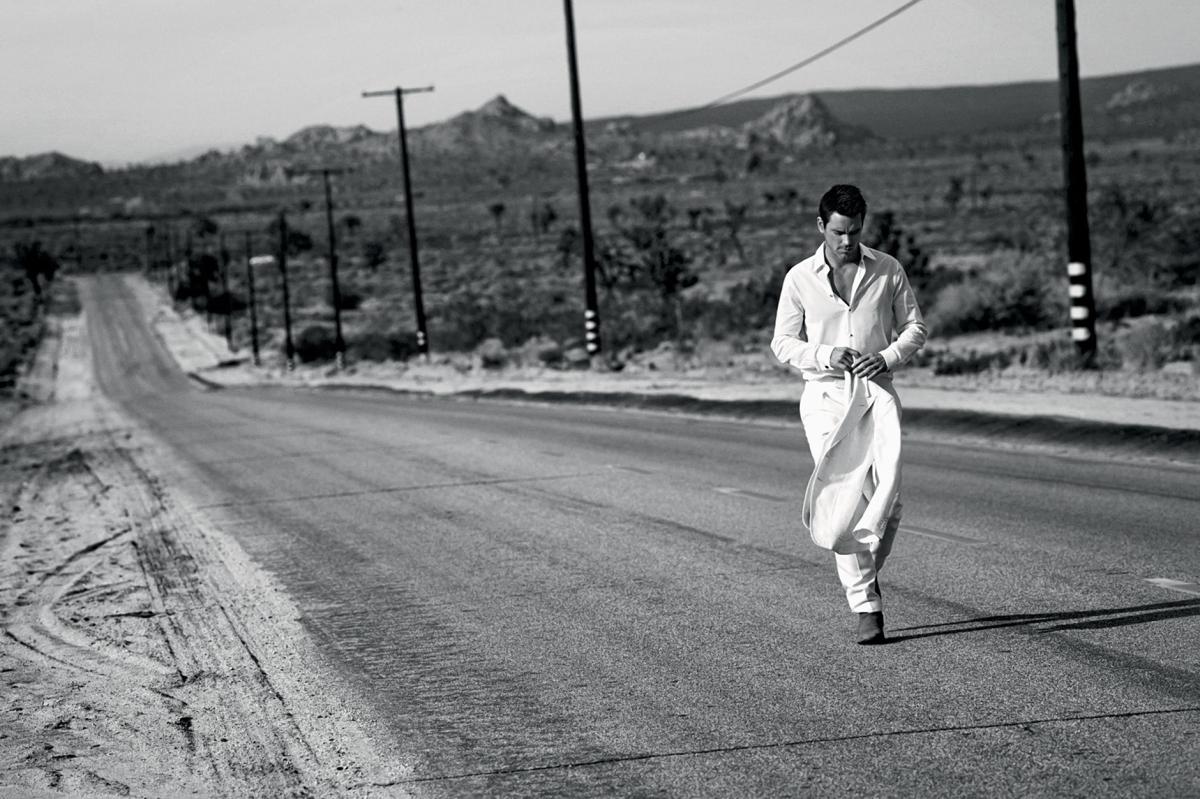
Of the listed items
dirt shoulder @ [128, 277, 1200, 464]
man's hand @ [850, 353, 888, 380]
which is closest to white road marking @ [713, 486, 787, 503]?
dirt shoulder @ [128, 277, 1200, 464]

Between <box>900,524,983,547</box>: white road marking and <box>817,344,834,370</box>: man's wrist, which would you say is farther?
<box>900,524,983,547</box>: white road marking

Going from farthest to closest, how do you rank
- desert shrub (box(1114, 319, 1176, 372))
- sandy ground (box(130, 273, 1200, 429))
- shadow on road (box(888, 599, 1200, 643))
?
1. desert shrub (box(1114, 319, 1176, 372))
2. sandy ground (box(130, 273, 1200, 429))
3. shadow on road (box(888, 599, 1200, 643))

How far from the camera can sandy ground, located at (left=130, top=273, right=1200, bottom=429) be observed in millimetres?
16953

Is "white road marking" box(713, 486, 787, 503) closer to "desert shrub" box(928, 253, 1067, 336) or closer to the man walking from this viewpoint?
the man walking

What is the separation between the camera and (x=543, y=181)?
7741 inches

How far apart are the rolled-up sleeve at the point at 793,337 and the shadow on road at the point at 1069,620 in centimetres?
135

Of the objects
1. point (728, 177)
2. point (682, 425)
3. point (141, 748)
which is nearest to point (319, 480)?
point (682, 425)

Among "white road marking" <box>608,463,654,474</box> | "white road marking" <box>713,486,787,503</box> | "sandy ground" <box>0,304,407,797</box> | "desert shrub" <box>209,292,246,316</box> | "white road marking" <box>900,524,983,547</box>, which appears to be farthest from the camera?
"desert shrub" <box>209,292,246,316</box>

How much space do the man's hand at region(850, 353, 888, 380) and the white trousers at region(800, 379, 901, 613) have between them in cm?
22

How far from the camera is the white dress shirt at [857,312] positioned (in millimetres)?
6344

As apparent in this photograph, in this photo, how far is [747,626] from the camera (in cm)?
703

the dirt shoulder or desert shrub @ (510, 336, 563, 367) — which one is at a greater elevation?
A: the dirt shoulder

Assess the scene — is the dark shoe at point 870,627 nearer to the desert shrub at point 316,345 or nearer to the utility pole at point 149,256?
the desert shrub at point 316,345

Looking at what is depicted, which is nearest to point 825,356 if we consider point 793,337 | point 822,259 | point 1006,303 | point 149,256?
point 793,337
